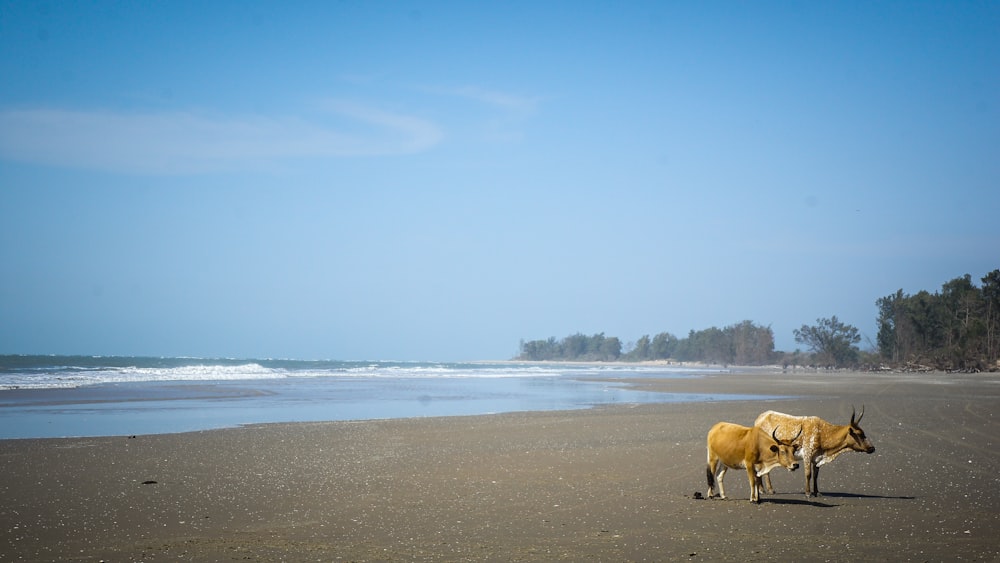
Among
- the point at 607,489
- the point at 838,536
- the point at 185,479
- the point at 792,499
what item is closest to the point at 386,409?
the point at 185,479

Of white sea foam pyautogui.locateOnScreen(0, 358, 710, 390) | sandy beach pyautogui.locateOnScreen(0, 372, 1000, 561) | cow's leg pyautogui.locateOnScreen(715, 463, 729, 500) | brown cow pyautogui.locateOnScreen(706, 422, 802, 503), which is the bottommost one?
white sea foam pyautogui.locateOnScreen(0, 358, 710, 390)

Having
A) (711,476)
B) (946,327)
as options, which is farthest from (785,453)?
(946,327)

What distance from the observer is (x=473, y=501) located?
1024 centimetres

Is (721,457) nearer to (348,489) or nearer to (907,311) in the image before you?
(348,489)

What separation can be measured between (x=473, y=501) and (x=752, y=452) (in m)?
3.88

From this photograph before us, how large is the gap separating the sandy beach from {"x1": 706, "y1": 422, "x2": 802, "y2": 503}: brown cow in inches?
15.4

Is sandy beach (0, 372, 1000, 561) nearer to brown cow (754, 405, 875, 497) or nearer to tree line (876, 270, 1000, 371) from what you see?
brown cow (754, 405, 875, 497)

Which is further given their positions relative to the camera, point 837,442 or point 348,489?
point 348,489

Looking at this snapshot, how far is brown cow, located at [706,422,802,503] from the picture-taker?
1001cm

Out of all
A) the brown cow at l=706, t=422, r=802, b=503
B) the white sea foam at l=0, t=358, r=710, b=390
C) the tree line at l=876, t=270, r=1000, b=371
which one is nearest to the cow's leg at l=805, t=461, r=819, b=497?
the brown cow at l=706, t=422, r=802, b=503

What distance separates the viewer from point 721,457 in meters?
10.4

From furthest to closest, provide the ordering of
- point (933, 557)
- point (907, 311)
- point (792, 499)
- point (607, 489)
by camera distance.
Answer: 1. point (907, 311)
2. point (607, 489)
3. point (792, 499)
4. point (933, 557)

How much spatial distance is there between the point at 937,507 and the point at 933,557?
9.36 feet

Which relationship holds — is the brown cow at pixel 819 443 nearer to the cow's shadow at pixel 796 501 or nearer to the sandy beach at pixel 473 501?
the cow's shadow at pixel 796 501
